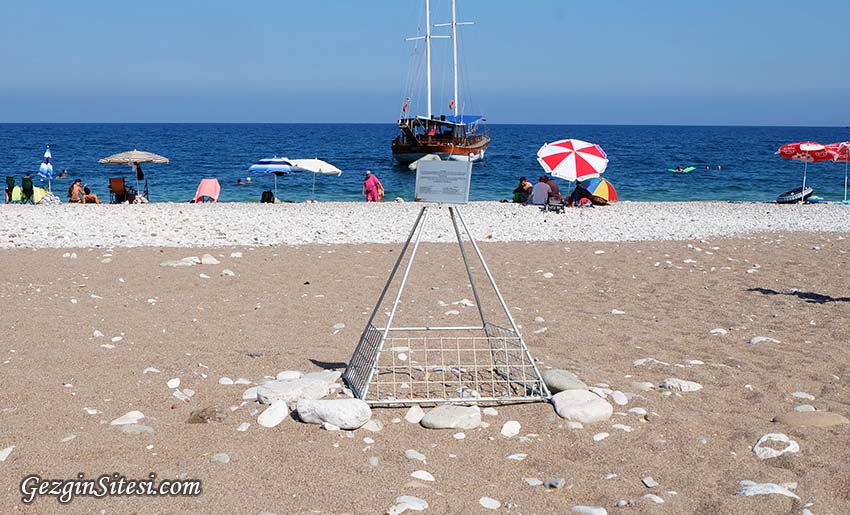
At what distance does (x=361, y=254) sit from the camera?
532 inches

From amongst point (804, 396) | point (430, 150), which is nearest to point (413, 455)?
point (804, 396)

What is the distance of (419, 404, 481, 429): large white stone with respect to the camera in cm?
541

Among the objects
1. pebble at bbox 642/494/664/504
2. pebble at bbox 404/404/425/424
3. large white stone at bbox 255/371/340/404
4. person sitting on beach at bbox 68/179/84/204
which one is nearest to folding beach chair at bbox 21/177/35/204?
person sitting on beach at bbox 68/179/84/204

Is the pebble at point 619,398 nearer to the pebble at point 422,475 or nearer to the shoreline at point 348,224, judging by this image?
the pebble at point 422,475

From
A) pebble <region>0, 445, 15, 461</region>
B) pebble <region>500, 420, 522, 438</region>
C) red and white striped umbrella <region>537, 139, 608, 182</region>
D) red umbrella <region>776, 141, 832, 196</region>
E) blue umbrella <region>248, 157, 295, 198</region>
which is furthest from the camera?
blue umbrella <region>248, 157, 295, 198</region>

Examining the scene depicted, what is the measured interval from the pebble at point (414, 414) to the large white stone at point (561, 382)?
1038 millimetres

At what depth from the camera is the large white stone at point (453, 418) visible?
17.8ft

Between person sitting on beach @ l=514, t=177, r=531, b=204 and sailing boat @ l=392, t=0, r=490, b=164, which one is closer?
person sitting on beach @ l=514, t=177, r=531, b=204

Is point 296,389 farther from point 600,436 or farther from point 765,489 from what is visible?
point 765,489

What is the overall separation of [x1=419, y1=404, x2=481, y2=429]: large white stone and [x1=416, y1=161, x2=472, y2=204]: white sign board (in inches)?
57.2

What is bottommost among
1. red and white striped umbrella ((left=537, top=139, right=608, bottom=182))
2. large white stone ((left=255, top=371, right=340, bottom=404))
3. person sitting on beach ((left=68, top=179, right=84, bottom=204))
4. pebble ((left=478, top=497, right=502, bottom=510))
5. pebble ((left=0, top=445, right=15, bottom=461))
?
person sitting on beach ((left=68, top=179, right=84, bottom=204))

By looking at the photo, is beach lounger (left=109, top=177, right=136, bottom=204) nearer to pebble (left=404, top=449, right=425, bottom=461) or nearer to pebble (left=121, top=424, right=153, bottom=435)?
pebble (left=121, top=424, right=153, bottom=435)

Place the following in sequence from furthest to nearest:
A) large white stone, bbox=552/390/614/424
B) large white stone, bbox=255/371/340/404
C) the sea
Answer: the sea → large white stone, bbox=255/371/340/404 → large white stone, bbox=552/390/614/424

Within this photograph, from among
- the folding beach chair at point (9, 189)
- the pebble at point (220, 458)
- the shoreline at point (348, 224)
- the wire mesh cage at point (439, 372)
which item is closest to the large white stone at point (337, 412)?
the wire mesh cage at point (439, 372)
